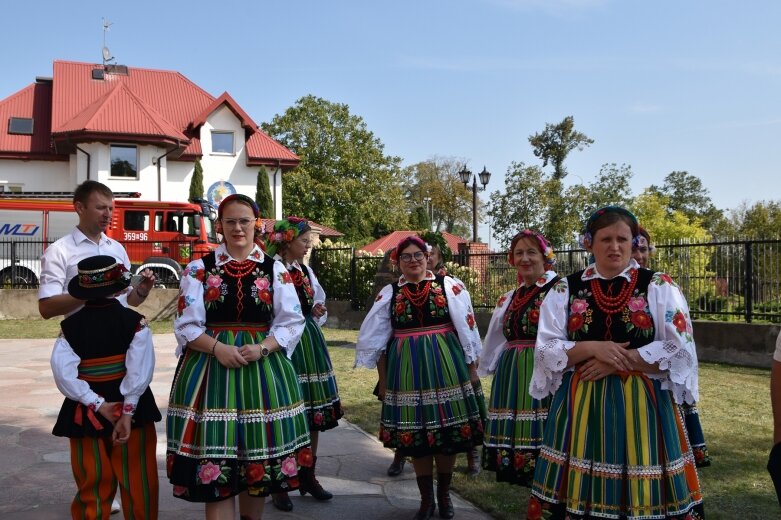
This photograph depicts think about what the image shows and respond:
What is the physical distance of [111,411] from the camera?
4.00 m

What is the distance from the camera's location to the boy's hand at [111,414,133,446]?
157 inches

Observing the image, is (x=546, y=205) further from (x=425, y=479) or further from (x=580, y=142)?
(x=425, y=479)

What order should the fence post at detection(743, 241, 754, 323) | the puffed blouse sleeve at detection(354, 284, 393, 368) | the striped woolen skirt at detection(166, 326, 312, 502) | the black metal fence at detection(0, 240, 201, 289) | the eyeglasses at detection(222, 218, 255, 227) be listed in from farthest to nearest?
the black metal fence at detection(0, 240, 201, 289) < the fence post at detection(743, 241, 754, 323) < the puffed blouse sleeve at detection(354, 284, 393, 368) < the eyeglasses at detection(222, 218, 255, 227) < the striped woolen skirt at detection(166, 326, 312, 502)

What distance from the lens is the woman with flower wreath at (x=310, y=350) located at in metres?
5.54

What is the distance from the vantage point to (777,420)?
9.87 feet

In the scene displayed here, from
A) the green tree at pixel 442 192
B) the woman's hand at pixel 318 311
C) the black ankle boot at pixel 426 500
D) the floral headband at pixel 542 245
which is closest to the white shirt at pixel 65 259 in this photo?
the woman's hand at pixel 318 311

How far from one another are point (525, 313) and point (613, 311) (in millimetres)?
1456

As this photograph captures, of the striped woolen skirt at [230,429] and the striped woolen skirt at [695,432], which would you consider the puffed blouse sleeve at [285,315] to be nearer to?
the striped woolen skirt at [230,429]

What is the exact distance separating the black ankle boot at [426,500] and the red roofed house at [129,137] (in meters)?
28.7

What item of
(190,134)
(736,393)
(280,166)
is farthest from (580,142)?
(736,393)

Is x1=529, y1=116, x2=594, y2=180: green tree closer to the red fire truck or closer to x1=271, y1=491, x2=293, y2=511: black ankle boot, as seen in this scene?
the red fire truck

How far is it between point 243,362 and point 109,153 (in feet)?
97.9

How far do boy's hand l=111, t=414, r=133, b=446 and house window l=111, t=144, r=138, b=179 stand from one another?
29347mm

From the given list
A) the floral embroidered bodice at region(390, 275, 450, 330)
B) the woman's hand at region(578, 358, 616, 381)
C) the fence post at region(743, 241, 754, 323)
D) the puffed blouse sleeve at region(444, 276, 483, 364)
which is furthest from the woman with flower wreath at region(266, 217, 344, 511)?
the fence post at region(743, 241, 754, 323)
